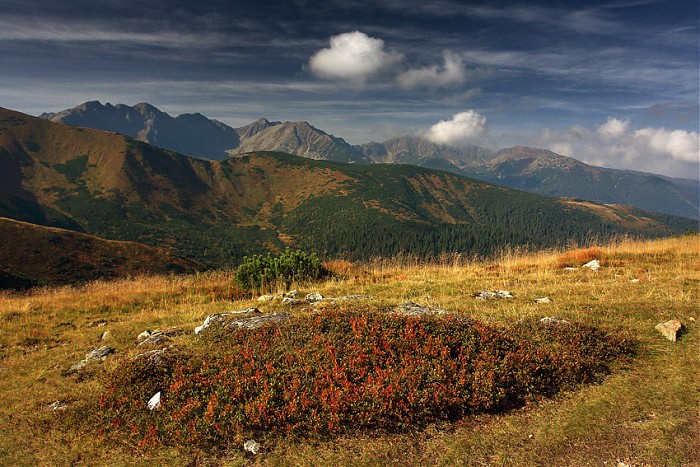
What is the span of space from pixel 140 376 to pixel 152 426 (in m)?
1.95

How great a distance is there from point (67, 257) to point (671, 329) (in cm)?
14377

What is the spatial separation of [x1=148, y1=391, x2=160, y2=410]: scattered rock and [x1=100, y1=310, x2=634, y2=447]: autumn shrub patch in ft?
0.35

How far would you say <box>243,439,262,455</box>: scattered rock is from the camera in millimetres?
6020

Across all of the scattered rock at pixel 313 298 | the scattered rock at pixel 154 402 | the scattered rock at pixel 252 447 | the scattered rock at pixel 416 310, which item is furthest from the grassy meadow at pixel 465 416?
the scattered rock at pixel 313 298

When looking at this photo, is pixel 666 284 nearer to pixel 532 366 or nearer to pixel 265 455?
pixel 532 366

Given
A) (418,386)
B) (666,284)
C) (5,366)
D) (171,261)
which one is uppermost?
(666,284)

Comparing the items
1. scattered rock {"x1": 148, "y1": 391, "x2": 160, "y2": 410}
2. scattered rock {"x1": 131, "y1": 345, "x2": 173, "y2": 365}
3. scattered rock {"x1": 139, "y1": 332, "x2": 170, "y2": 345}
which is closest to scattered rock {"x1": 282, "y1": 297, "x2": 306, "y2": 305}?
scattered rock {"x1": 139, "y1": 332, "x2": 170, "y2": 345}

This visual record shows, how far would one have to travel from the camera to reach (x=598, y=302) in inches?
486

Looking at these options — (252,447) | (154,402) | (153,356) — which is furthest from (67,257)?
(252,447)

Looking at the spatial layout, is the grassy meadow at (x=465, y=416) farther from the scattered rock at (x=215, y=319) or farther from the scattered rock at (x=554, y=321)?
the scattered rock at (x=554, y=321)

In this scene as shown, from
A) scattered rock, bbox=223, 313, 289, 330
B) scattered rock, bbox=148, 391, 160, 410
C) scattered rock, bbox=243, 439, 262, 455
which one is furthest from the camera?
scattered rock, bbox=223, 313, 289, 330

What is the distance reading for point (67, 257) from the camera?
375ft

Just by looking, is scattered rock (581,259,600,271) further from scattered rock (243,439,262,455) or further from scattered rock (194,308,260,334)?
scattered rock (243,439,262,455)

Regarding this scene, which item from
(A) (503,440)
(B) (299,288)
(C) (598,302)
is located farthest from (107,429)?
(C) (598,302)
